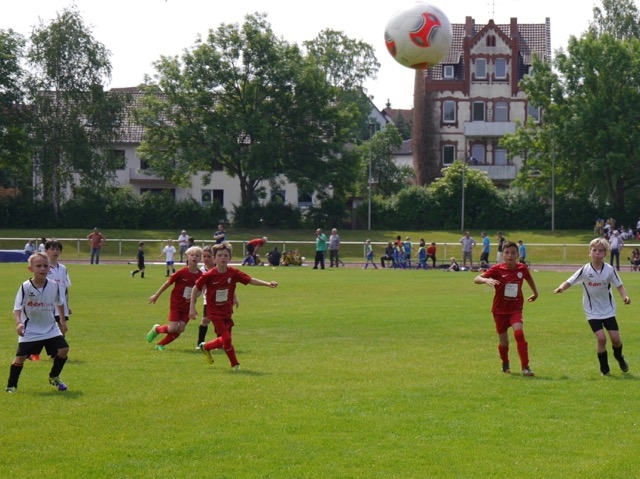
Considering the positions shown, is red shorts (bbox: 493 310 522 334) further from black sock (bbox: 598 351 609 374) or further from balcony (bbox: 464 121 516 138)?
balcony (bbox: 464 121 516 138)

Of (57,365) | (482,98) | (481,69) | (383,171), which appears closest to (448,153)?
(482,98)

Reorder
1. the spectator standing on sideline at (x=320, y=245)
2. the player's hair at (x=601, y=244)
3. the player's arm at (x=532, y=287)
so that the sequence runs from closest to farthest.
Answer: the player's hair at (x=601, y=244)
the player's arm at (x=532, y=287)
the spectator standing on sideline at (x=320, y=245)

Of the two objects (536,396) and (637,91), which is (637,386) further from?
(637,91)

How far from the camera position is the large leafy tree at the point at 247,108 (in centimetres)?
7556

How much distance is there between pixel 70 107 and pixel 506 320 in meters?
65.2

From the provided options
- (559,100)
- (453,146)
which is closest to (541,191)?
(559,100)

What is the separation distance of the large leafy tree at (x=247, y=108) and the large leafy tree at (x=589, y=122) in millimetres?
13749

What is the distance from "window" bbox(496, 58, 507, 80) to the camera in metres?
91.3

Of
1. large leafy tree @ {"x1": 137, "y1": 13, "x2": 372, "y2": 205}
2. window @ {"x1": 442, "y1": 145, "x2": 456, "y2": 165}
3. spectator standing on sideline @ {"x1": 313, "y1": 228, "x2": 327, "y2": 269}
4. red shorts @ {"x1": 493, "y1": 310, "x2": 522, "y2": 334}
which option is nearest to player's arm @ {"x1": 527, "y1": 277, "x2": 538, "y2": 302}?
red shorts @ {"x1": 493, "y1": 310, "x2": 522, "y2": 334}

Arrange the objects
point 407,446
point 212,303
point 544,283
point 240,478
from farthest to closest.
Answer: point 544,283
point 212,303
point 407,446
point 240,478

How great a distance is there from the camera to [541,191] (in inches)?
3036

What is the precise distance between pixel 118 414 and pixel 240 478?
3087mm

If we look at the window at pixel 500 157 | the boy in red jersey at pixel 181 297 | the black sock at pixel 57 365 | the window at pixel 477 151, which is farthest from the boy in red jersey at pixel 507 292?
the window at pixel 500 157

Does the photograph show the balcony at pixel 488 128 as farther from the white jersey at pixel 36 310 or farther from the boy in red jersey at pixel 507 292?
the white jersey at pixel 36 310
